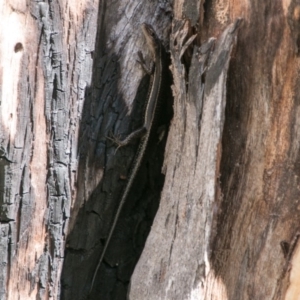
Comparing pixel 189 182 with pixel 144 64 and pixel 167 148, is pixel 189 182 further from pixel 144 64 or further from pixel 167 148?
pixel 144 64

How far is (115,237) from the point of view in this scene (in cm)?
199

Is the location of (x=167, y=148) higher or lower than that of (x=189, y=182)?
higher

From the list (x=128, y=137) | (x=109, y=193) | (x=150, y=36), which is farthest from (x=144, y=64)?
(x=109, y=193)

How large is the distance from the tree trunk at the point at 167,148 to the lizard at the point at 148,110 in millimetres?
27

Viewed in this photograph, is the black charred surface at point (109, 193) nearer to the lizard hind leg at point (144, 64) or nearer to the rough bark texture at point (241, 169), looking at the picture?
the lizard hind leg at point (144, 64)

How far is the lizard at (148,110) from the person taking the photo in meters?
1.90

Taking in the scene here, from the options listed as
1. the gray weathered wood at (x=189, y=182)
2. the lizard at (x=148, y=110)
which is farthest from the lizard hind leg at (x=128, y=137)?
the gray weathered wood at (x=189, y=182)

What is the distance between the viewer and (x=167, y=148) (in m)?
1.81

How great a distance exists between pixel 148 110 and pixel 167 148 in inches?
9.1

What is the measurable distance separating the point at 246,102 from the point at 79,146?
1.99ft

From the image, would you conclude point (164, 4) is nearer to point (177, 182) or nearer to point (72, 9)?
point (72, 9)

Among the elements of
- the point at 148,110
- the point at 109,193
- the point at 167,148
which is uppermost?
the point at 148,110

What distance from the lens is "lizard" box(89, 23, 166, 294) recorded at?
6.24 ft

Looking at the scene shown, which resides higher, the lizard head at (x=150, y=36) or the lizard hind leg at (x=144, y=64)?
the lizard head at (x=150, y=36)
